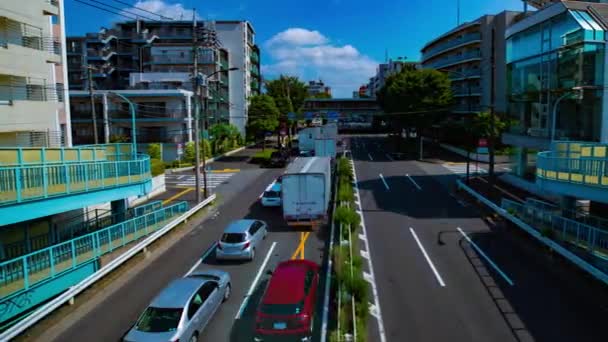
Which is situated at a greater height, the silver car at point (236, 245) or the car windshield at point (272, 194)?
the car windshield at point (272, 194)

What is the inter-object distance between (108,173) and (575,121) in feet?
84.8

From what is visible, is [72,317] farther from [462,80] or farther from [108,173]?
[462,80]

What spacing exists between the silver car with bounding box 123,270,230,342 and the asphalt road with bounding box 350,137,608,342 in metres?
4.61

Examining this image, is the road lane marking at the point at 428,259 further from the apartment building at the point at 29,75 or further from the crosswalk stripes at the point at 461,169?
the crosswalk stripes at the point at 461,169

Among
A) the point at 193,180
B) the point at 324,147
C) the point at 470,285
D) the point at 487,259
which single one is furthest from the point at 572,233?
the point at 193,180

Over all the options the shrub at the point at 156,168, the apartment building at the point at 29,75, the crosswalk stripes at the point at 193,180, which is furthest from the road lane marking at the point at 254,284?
the crosswalk stripes at the point at 193,180

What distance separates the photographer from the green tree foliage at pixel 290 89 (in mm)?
71375

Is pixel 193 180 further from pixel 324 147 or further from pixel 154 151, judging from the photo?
pixel 324 147

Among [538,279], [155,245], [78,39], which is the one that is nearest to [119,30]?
[78,39]

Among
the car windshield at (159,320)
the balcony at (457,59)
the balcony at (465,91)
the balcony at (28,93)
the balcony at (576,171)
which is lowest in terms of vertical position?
the car windshield at (159,320)

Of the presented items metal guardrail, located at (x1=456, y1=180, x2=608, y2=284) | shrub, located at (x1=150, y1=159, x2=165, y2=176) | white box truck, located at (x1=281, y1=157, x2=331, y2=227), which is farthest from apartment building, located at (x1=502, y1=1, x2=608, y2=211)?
shrub, located at (x1=150, y1=159, x2=165, y2=176)

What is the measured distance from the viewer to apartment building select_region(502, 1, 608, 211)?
19922 millimetres

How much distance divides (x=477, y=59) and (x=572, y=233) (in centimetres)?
5836

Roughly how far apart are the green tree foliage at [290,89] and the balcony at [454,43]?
24878 millimetres
